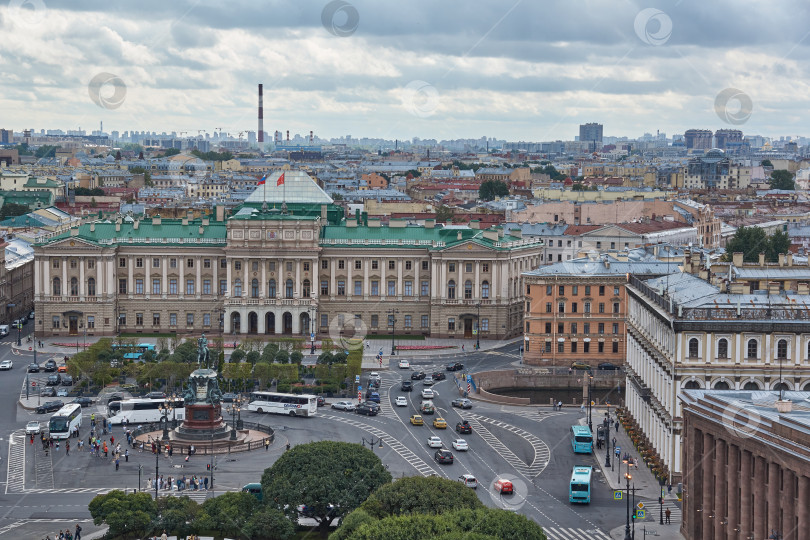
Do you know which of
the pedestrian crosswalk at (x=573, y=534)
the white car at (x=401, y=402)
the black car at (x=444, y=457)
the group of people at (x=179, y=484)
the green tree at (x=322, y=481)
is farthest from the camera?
the white car at (x=401, y=402)

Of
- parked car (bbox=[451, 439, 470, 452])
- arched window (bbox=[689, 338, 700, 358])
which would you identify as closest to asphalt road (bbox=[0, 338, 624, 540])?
parked car (bbox=[451, 439, 470, 452])

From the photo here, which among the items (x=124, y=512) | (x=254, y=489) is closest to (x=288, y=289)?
(x=254, y=489)

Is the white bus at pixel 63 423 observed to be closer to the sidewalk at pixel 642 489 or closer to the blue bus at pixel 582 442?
the blue bus at pixel 582 442

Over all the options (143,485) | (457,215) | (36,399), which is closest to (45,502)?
(143,485)

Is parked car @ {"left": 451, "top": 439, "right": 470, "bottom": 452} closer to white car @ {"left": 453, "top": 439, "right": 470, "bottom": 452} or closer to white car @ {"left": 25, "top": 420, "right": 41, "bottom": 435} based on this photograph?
white car @ {"left": 453, "top": 439, "right": 470, "bottom": 452}

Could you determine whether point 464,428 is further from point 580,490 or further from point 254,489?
point 254,489

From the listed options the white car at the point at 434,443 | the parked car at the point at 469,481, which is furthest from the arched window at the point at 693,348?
Result: the white car at the point at 434,443
